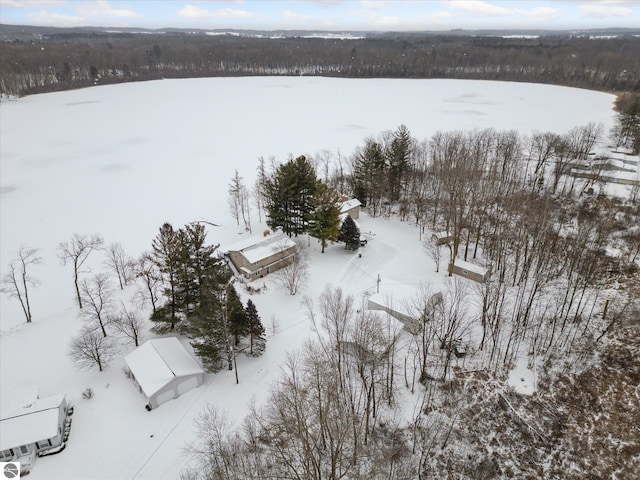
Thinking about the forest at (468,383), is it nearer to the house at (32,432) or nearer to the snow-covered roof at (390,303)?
the snow-covered roof at (390,303)

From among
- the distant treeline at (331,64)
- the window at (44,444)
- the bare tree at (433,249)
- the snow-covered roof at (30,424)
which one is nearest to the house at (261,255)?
the bare tree at (433,249)

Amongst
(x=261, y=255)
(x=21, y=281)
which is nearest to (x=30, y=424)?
(x=261, y=255)

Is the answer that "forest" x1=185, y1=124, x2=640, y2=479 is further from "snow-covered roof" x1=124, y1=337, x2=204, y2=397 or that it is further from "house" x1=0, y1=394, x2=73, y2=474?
"house" x1=0, y1=394, x2=73, y2=474

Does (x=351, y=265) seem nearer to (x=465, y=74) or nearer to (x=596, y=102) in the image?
(x=596, y=102)

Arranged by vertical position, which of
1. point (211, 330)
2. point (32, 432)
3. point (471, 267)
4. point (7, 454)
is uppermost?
point (211, 330)

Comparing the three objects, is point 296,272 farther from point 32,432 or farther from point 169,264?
point 32,432
